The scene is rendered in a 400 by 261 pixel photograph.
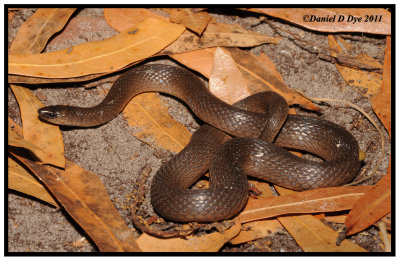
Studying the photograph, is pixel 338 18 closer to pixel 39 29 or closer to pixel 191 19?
pixel 191 19

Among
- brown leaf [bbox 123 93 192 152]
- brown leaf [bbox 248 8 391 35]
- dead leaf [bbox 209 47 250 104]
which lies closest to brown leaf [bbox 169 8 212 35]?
dead leaf [bbox 209 47 250 104]

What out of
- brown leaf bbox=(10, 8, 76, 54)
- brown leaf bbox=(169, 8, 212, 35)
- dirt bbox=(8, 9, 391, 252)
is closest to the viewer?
dirt bbox=(8, 9, 391, 252)

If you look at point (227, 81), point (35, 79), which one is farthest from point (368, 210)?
point (35, 79)

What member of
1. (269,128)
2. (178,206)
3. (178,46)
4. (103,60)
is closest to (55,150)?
(103,60)

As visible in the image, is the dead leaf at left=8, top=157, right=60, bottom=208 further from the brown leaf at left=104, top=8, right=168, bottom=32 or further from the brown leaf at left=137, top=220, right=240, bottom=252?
the brown leaf at left=104, top=8, right=168, bottom=32

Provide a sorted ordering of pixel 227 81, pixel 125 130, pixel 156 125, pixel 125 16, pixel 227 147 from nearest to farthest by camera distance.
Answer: pixel 227 147 → pixel 156 125 → pixel 125 130 → pixel 227 81 → pixel 125 16

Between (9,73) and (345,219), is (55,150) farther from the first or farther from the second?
(345,219)
